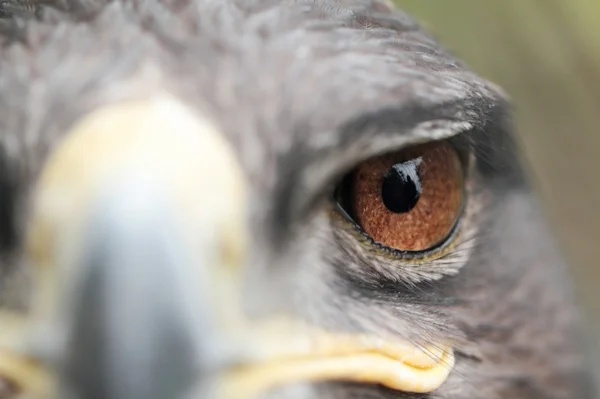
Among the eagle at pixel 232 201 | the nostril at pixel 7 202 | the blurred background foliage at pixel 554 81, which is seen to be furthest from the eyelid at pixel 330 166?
the blurred background foliage at pixel 554 81

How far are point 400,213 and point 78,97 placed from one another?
43 centimetres

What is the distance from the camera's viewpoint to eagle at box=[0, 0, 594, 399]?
2.84ft

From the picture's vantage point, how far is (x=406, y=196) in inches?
45.0

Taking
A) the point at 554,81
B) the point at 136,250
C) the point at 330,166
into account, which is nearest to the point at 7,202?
the point at 136,250

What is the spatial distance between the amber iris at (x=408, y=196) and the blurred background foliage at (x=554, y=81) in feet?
5.82

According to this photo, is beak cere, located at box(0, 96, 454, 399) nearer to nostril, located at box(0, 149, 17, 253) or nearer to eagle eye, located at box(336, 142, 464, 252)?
nostril, located at box(0, 149, 17, 253)

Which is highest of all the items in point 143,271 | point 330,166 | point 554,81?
point 554,81

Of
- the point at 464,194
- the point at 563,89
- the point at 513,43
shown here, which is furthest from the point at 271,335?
the point at 563,89

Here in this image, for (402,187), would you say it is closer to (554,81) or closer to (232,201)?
(232,201)

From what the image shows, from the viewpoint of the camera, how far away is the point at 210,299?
0.88 m

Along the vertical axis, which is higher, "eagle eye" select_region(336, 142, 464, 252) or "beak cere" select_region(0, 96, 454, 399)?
"eagle eye" select_region(336, 142, 464, 252)

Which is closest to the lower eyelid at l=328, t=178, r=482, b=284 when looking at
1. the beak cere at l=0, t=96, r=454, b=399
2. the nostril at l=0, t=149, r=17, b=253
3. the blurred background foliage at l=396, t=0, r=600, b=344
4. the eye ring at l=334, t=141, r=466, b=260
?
the eye ring at l=334, t=141, r=466, b=260

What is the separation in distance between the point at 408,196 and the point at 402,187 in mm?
19

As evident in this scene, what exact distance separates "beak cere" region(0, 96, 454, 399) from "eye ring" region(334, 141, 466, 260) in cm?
21
